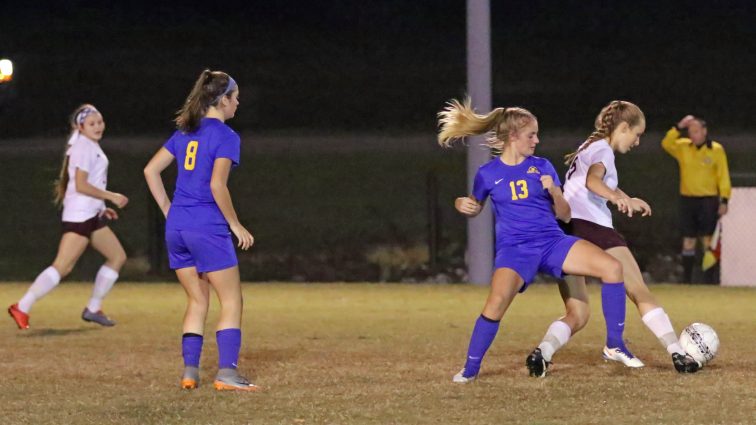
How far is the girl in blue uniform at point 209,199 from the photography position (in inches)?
326

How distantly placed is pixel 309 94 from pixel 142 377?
5356cm

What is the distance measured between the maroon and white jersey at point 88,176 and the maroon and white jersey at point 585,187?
4177mm

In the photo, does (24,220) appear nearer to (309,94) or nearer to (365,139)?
(365,139)

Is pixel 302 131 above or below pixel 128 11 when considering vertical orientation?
below

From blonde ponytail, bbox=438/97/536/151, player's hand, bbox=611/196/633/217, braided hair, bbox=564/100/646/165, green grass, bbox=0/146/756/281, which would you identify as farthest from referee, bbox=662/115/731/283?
player's hand, bbox=611/196/633/217

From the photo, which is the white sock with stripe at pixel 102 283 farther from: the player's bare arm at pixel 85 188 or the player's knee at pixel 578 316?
the player's knee at pixel 578 316

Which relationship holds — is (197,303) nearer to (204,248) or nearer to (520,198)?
(204,248)

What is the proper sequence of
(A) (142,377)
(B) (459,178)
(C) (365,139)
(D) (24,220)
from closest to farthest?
(A) (142,377), (D) (24,220), (B) (459,178), (C) (365,139)

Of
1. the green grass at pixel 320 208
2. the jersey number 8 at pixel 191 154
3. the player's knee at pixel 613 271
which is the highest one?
the jersey number 8 at pixel 191 154

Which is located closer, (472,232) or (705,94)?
(472,232)

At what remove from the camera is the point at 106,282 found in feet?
40.3

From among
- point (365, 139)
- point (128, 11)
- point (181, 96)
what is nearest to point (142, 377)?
point (365, 139)

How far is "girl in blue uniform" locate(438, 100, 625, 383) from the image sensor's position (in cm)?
867

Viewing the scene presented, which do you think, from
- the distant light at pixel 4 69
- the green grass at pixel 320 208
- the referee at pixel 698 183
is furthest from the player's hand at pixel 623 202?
the green grass at pixel 320 208
